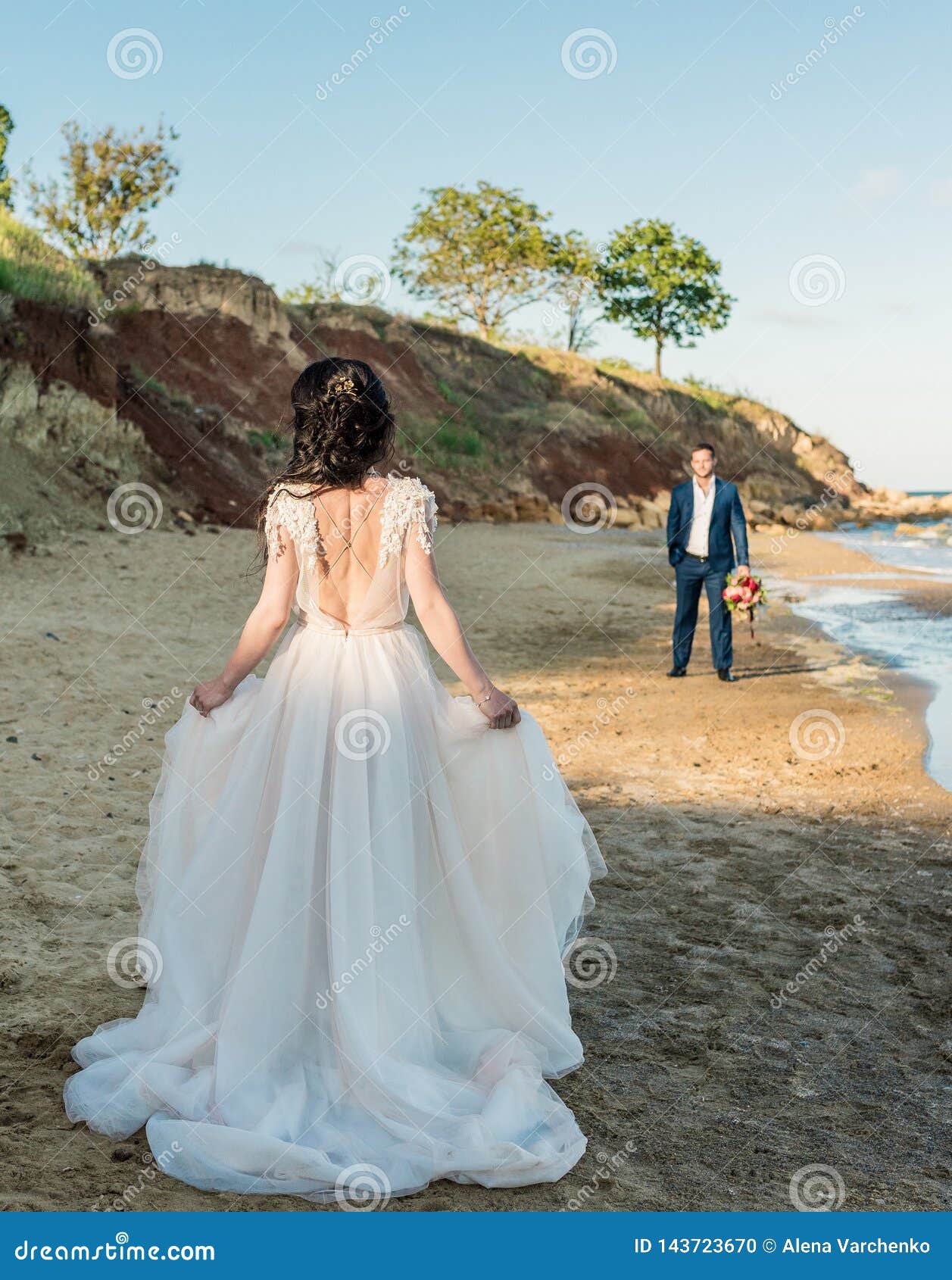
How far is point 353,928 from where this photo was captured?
3.76 meters

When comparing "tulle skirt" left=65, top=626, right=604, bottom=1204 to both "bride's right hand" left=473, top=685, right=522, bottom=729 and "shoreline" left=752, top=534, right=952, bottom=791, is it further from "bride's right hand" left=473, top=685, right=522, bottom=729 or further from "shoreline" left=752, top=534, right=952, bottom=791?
"shoreline" left=752, top=534, right=952, bottom=791

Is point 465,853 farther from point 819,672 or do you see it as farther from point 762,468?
point 762,468

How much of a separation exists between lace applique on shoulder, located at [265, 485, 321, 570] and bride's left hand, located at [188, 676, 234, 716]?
1.70ft

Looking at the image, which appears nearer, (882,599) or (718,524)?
(718,524)

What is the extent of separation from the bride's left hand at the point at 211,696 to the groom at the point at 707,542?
725cm

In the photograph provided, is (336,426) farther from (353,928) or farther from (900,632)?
(900,632)

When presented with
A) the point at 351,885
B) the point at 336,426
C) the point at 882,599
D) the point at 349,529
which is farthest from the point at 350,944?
the point at 882,599

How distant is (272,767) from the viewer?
13.2 feet

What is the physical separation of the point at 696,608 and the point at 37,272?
1373 centimetres

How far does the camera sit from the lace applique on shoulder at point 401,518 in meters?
3.84

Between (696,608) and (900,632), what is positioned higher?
(696,608)

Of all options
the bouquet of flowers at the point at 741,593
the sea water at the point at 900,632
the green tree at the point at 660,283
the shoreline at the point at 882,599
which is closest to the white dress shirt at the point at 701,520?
the bouquet of flowers at the point at 741,593

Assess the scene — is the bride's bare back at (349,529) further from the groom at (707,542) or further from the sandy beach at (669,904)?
the groom at (707,542)

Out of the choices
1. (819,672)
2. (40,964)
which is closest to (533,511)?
(819,672)
